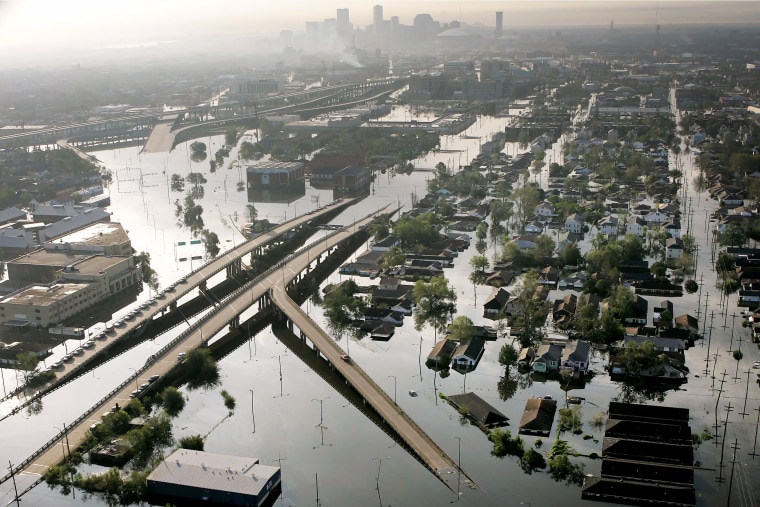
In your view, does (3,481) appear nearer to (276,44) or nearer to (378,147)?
(378,147)

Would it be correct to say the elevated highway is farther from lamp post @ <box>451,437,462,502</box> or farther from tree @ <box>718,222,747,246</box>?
tree @ <box>718,222,747,246</box>

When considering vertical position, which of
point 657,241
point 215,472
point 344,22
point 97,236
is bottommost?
point 657,241

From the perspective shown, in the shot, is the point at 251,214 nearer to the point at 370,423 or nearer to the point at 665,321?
the point at 665,321

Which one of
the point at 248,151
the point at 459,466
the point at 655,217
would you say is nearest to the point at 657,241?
the point at 655,217

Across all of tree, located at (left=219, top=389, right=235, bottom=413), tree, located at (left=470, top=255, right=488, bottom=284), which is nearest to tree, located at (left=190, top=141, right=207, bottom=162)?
tree, located at (left=470, top=255, right=488, bottom=284)

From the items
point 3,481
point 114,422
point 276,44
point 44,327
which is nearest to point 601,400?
point 114,422

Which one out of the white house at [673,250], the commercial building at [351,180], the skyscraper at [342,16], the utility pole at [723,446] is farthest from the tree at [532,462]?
the skyscraper at [342,16]

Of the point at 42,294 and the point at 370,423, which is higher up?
the point at 42,294
